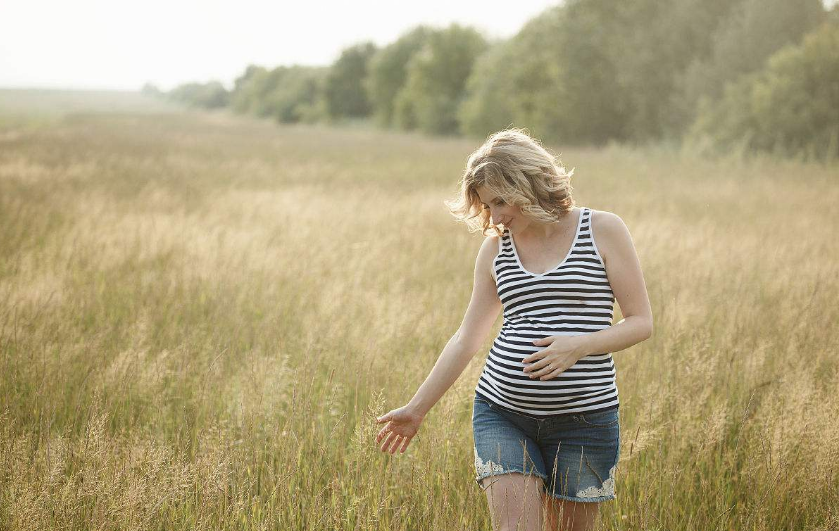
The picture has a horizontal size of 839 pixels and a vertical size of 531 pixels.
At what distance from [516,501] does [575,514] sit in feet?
0.96

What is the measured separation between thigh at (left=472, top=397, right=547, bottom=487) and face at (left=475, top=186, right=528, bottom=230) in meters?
0.60

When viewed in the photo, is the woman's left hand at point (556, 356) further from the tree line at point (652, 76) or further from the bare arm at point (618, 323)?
the tree line at point (652, 76)

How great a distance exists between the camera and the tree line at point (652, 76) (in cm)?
1825

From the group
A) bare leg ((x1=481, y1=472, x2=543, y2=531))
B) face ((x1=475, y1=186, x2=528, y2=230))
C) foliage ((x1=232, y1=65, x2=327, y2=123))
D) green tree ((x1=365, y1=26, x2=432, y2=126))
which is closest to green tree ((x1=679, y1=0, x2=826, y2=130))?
face ((x1=475, y1=186, x2=528, y2=230))

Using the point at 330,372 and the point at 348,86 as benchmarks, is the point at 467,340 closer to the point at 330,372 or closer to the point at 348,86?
the point at 330,372

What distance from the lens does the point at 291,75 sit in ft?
304

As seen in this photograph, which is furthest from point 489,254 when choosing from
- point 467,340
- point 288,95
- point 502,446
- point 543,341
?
point 288,95

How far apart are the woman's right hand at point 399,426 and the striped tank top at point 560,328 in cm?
27

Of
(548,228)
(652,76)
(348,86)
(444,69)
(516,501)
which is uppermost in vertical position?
(444,69)

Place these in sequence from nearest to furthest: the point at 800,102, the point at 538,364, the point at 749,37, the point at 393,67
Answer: the point at 538,364
the point at 800,102
the point at 749,37
the point at 393,67

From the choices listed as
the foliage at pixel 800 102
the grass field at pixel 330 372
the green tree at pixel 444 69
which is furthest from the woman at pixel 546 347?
the green tree at pixel 444 69

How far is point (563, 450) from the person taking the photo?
82.0 inches

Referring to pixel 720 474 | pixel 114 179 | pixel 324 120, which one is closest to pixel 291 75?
pixel 324 120

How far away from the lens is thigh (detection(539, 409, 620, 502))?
2061 mm
